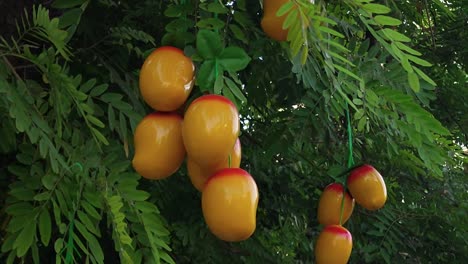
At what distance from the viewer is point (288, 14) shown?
0.83 metres

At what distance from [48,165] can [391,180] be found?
1509 millimetres

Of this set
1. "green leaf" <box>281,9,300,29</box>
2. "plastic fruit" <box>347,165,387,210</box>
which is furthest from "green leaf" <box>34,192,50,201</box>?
"plastic fruit" <box>347,165,387,210</box>

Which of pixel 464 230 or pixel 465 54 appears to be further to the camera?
pixel 465 54

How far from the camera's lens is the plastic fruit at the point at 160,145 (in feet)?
2.75

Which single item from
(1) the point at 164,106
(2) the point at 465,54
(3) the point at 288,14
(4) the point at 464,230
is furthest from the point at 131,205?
(2) the point at 465,54

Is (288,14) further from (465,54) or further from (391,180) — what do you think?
(465,54)

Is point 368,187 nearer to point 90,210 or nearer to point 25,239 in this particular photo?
point 90,210

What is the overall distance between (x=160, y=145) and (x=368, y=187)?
0.73m

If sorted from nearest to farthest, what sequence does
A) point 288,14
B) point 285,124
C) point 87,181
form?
1. point 288,14
2. point 87,181
3. point 285,124

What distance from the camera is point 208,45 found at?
0.83 m

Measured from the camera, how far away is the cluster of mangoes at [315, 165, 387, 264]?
139 centimetres

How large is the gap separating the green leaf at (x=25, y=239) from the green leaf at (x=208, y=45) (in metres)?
0.52

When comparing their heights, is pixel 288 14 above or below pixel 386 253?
above

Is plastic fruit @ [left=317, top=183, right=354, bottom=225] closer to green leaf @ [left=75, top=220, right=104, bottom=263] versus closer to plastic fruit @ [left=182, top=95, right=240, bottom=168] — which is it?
green leaf @ [left=75, top=220, right=104, bottom=263]
